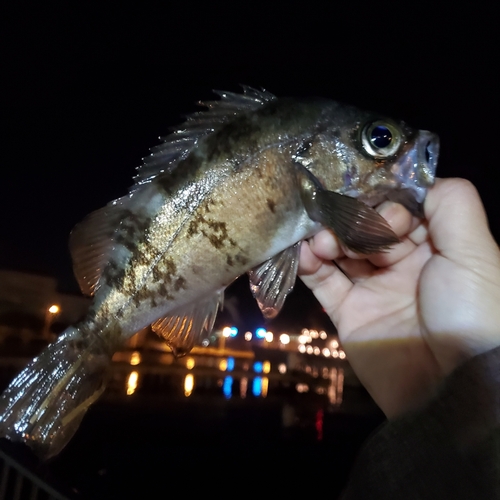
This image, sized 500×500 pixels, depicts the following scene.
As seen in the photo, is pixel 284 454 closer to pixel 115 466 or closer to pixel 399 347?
pixel 115 466

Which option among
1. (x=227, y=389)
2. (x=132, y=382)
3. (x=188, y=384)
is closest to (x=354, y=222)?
(x=132, y=382)

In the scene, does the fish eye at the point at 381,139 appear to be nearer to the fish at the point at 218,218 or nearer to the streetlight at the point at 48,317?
the fish at the point at 218,218

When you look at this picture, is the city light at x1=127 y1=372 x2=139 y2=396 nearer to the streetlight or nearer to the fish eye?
the streetlight

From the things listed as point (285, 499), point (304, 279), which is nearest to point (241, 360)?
point (285, 499)

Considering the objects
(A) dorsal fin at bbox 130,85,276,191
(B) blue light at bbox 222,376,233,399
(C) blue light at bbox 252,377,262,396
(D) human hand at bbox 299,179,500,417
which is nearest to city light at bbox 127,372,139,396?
(B) blue light at bbox 222,376,233,399

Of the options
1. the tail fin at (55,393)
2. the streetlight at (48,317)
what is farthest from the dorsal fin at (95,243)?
the streetlight at (48,317)

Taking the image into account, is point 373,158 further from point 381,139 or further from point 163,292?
point 163,292
